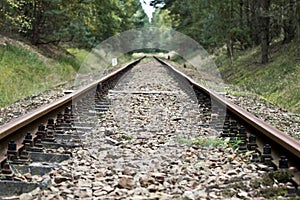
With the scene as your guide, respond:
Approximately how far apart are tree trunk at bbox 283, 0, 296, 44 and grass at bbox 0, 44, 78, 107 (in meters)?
7.62

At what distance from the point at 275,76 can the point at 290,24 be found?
161 inches

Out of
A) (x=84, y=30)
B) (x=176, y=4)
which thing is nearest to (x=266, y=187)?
(x=84, y=30)

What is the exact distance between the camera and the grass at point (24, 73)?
1116 centimetres

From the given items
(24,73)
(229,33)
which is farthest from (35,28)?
(229,33)

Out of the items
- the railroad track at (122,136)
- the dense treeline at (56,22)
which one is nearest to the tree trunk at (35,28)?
the dense treeline at (56,22)

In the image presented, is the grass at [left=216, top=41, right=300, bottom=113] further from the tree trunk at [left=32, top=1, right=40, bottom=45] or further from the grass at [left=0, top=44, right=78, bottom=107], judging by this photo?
the tree trunk at [left=32, top=1, right=40, bottom=45]

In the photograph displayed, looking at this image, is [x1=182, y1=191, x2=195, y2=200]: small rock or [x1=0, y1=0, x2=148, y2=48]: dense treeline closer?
[x1=182, y1=191, x2=195, y2=200]: small rock

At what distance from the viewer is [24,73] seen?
1428 cm

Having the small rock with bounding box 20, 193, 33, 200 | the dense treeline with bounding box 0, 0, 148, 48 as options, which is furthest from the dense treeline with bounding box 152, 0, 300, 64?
the small rock with bounding box 20, 193, 33, 200

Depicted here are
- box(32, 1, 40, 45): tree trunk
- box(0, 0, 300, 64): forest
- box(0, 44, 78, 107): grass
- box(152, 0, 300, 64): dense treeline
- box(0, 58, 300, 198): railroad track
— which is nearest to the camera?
box(0, 58, 300, 198): railroad track

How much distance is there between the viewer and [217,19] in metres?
22.6

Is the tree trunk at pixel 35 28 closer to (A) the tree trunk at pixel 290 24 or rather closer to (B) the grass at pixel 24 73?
(B) the grass at pixel 24 73

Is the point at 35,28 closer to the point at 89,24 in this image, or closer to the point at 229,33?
the point at 89,24

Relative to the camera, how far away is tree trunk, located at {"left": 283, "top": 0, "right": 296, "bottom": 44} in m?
15.1
